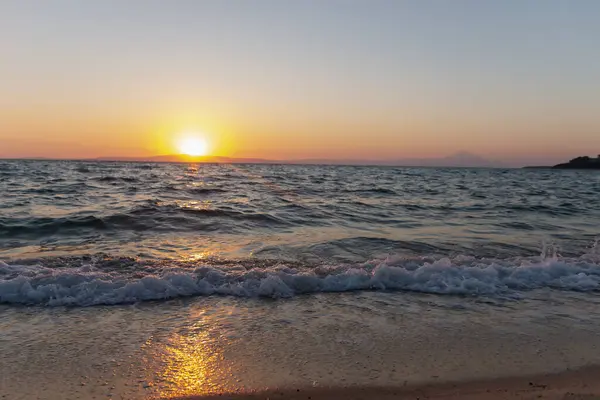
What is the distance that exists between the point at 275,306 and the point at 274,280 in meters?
0.82

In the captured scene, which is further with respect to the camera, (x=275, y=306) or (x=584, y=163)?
(x=584, y=163)

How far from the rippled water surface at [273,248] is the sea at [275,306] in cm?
5

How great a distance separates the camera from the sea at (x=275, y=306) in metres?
4.11

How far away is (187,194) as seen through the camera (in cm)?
2303

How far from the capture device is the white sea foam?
21.1 ft

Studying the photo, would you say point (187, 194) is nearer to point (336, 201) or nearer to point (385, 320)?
point (336, 201)

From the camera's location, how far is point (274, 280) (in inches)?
273

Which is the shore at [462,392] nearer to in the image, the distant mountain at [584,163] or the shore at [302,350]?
the shore at [302,350]

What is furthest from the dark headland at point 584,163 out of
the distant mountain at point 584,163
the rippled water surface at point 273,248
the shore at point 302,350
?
the shore at point 302,350

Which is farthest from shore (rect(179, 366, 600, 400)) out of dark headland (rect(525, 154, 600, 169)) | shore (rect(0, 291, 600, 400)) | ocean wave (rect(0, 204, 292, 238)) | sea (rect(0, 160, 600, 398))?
dark headland (rect(525, 154, 600, 169))

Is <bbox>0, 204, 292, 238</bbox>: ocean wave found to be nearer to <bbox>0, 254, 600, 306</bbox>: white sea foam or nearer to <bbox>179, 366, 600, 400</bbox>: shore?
<bbox>0, 254, 600, 306</bbox>: white sea foam

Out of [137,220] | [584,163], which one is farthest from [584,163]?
[137,220]

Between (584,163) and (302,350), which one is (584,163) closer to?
(584,163)

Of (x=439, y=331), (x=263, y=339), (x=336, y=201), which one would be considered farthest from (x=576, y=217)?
(x=263, y=339)
